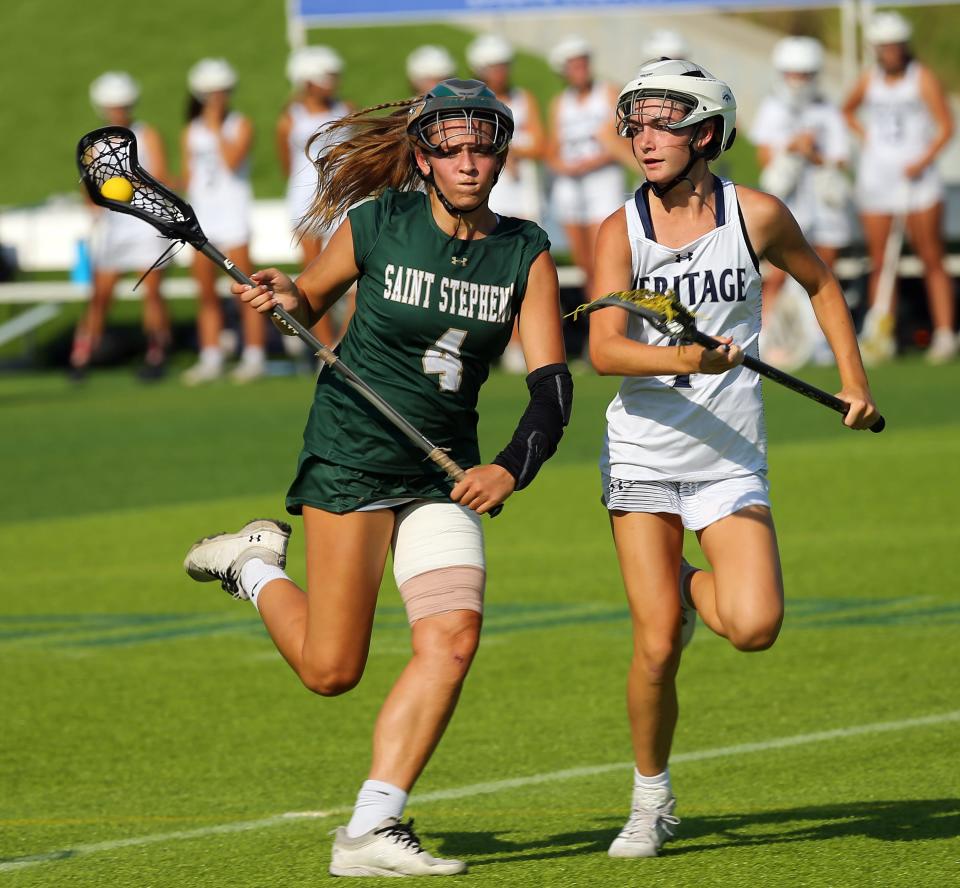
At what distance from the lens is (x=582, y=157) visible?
19.7 m

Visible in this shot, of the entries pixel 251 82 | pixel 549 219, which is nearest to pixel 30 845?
pixel 549 219

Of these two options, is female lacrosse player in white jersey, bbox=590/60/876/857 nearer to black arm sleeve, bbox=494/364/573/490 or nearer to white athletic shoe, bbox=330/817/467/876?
black arm sleeve, bbox=494/364/573/490

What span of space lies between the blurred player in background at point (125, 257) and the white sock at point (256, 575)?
43.6 ft

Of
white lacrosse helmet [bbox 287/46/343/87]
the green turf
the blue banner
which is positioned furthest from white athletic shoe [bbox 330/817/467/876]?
the green turf

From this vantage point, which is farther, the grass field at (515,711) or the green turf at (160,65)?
the green turf at (160,65)

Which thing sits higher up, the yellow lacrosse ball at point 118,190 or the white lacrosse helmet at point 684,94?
the white lacrosse helmet at point 684,94

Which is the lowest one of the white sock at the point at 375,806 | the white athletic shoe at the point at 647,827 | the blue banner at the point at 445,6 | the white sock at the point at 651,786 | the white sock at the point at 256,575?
the white athletic shoe at the point at 647,827

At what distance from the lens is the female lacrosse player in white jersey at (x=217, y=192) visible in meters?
19.3

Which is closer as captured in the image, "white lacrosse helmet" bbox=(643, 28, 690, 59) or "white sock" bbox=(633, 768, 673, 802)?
"white sock" bbox=(633, 768, 673, 802)

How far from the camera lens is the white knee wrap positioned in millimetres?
5582

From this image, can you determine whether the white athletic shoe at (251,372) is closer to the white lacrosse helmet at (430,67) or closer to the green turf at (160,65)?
the white lacrosse helmet at (430,67)

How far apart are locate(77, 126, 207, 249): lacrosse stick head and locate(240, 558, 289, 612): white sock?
3.21 ft

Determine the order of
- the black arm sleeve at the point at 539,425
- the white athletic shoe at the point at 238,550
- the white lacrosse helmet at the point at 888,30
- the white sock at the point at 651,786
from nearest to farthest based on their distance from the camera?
1. the black arm sleeve at the point at 539,425
2. the white sock at the point at 651,786
3. the white athletic shoe at the point at 238,550
4. the white lacrosse helmet at the point at 888,30


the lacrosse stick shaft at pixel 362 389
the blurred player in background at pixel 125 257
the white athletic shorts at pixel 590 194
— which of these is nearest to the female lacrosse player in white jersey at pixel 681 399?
the lacrosse stick shaft at pixel 362 389
